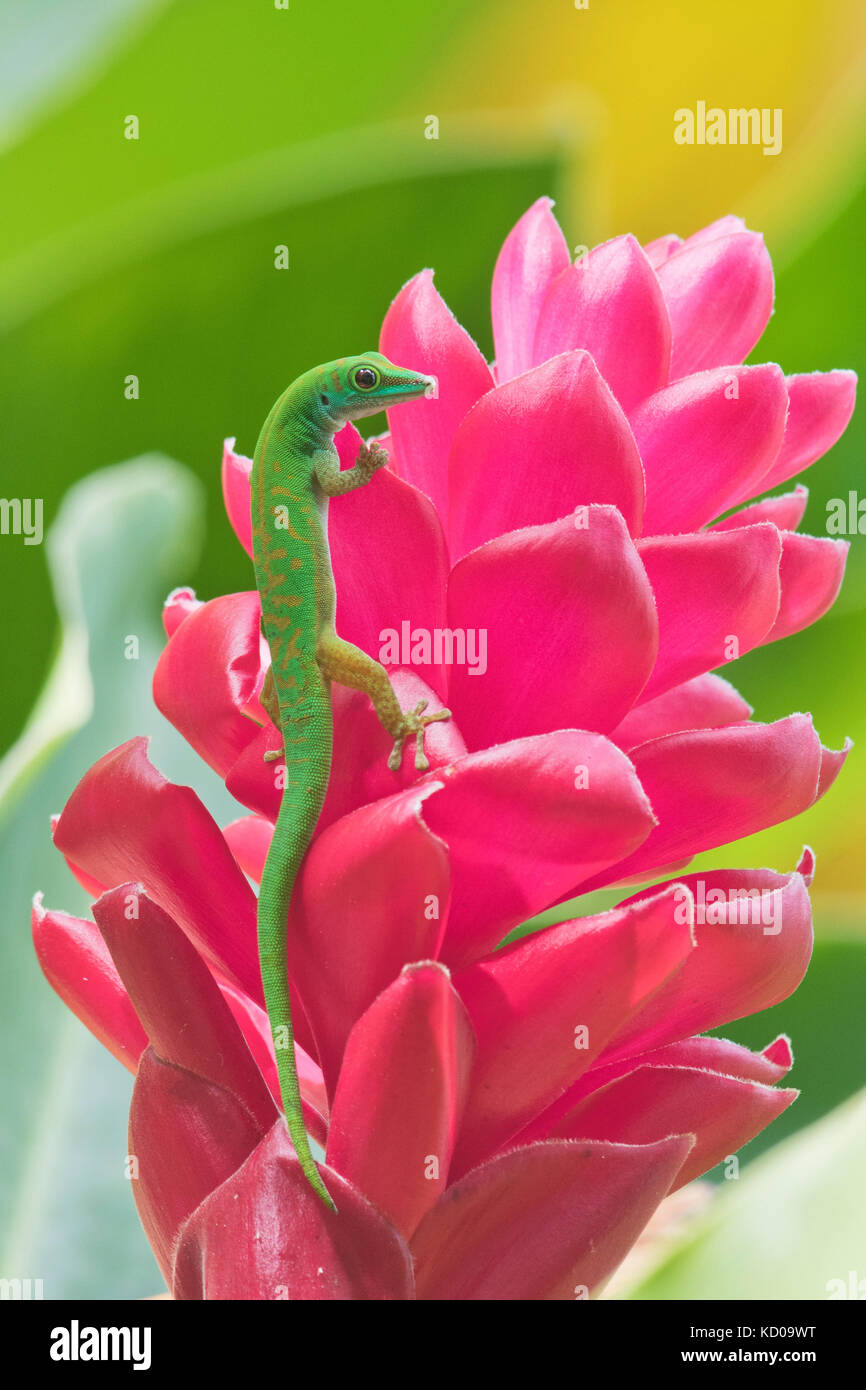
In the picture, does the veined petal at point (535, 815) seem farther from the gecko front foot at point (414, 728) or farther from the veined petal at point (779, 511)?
the veined petal at point (779, 511)

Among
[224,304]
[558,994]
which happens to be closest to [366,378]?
[558,994]

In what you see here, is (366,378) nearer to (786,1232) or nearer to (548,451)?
(548,451)

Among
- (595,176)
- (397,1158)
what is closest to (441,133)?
(595,176)

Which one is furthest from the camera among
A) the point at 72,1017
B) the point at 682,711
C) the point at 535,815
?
the point at 72,1017

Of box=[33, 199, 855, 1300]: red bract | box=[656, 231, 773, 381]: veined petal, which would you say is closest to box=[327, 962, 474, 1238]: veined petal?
box=[33, 199, 855, 1300]: red bract

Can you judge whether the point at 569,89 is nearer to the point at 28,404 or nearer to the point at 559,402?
the point at 28,404

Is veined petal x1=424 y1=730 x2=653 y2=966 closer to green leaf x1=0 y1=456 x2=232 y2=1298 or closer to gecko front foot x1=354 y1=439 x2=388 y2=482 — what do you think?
gecko front foot x1=354 y1=439 x2=388 y2=482
